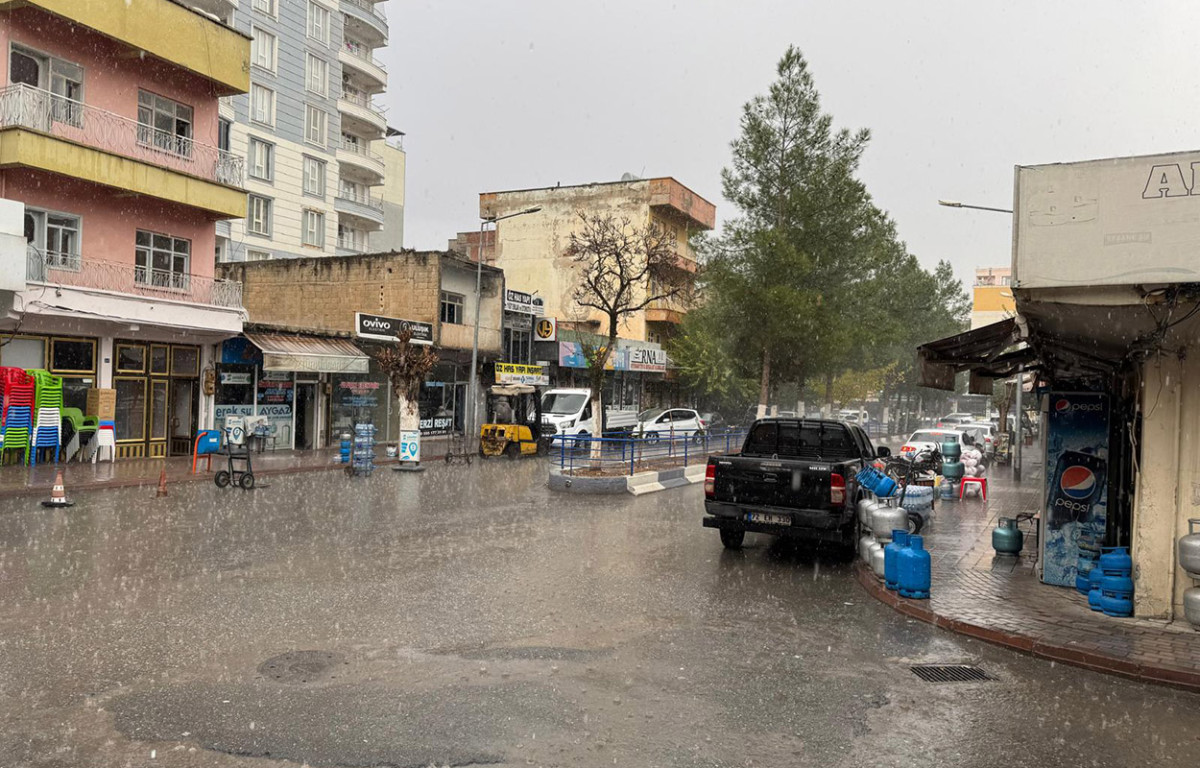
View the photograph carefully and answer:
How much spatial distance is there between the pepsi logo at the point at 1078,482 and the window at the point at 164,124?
73.2 ft

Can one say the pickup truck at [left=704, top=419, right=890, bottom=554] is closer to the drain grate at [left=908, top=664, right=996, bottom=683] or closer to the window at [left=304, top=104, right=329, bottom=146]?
the drain grate at [left=908, top=664, right=996, bottom=683]

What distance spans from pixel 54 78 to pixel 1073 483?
2287 cm

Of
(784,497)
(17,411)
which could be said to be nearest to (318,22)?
(17,411)

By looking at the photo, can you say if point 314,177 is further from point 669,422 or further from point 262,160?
point 669,422

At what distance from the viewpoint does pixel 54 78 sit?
20.3 m

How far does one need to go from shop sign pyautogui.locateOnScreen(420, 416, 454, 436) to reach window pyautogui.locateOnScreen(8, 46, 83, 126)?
16.7 metres

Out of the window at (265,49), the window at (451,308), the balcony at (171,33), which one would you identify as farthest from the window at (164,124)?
the window at (265,49)

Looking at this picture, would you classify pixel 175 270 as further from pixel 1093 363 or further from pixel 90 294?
pixel 1093 363

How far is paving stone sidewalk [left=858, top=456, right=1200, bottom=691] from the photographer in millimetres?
6469

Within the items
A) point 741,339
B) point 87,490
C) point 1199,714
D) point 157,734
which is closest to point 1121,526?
point 1199,714

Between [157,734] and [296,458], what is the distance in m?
20.5

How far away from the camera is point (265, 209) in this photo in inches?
1566

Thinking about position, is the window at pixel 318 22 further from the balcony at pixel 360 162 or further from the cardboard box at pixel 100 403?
the cardboard box at pixel 100 403

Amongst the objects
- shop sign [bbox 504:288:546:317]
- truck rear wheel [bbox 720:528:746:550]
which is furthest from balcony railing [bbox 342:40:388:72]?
truck rear wheel [bbox 720:528:746:550]
